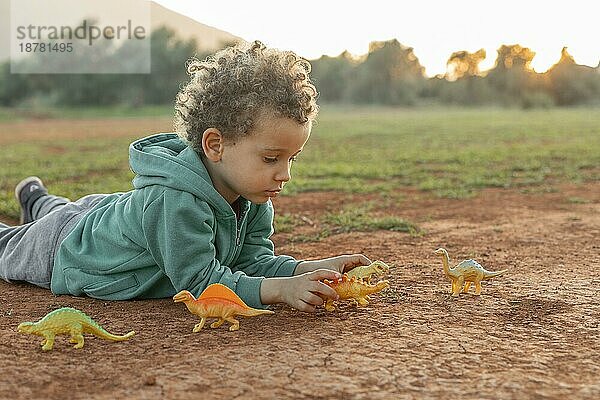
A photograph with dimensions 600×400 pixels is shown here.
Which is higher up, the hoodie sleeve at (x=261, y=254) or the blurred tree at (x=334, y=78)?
the blurred tree at (x=334, y=78)

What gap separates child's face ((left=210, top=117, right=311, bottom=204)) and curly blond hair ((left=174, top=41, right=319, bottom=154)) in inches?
1.5

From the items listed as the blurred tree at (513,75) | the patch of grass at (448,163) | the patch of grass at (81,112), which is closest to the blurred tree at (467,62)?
the blurred tree at (513,75)

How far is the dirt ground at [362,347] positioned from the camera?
235cm

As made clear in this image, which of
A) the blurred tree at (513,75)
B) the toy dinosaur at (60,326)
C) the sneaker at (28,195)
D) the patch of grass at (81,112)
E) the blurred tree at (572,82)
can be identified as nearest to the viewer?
the toy dinosaur at (60,326)

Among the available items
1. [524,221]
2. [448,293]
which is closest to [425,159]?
[524,221]

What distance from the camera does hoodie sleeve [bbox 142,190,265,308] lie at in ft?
10.4

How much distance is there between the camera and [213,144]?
332 centimetres

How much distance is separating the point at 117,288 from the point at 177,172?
2.03 ft

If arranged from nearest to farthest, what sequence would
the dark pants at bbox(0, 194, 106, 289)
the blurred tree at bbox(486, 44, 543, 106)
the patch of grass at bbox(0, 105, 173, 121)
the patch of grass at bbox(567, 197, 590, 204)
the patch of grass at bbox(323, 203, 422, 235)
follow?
the dark pants at bbox(0, 194, 106, 289)
the patch of grass at bbox(323, 203, 422, 235)
the patch of grass at bbox(567, 197, 590, 204)
the patch of grass at bbox(0, 105, 173, 121)
the blurred tree at bbox(486, 44, 543, 106)

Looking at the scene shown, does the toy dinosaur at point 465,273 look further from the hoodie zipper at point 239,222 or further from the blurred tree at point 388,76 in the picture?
the blurred tree at point 388,76

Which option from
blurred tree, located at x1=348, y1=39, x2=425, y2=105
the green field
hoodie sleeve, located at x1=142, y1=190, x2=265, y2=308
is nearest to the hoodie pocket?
hoodie sleeve, located at x1=142, y1=190, x2=265, y2=308

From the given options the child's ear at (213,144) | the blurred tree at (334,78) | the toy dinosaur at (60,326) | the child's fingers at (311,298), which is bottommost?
the toy dinosaur at (60,326)

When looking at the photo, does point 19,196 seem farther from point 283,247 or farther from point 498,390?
point 498,390

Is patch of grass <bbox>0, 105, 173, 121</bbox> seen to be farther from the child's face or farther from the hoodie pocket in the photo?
the child's face
